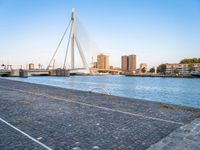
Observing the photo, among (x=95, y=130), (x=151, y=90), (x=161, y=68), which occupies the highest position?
(x=161, y=68)

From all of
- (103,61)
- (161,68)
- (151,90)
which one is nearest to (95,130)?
(151,90)

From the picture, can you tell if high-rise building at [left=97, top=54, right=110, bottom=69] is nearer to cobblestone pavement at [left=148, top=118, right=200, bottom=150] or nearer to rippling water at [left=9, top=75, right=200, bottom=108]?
rippling water at [left=9, top=75, right=200, bottom=108]

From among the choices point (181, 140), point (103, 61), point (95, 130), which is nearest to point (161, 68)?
point (103, 61)

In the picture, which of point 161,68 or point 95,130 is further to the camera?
point 161,68

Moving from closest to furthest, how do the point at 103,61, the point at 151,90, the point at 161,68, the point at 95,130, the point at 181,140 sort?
the point at 181,140
the point at 95,130
the point at 151,90
the point at 103,61
the point at 161,68

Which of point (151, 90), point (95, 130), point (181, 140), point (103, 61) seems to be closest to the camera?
point (181, 140)

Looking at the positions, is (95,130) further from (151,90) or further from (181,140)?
(151,90)

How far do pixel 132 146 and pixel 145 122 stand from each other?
76.4 inches

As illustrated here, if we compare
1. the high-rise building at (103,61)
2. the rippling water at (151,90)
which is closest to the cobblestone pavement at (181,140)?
the rippling water at (151,90)

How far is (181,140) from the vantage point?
4.13 metres

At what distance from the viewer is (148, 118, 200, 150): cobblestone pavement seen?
3791mm

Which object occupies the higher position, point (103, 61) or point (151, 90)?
point (103, 61)

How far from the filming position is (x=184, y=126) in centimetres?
520

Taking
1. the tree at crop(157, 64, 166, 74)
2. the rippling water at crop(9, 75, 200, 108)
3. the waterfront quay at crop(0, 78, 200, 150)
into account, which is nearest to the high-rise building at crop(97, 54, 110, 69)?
the tree at crop(157, 64, 166, 74)
